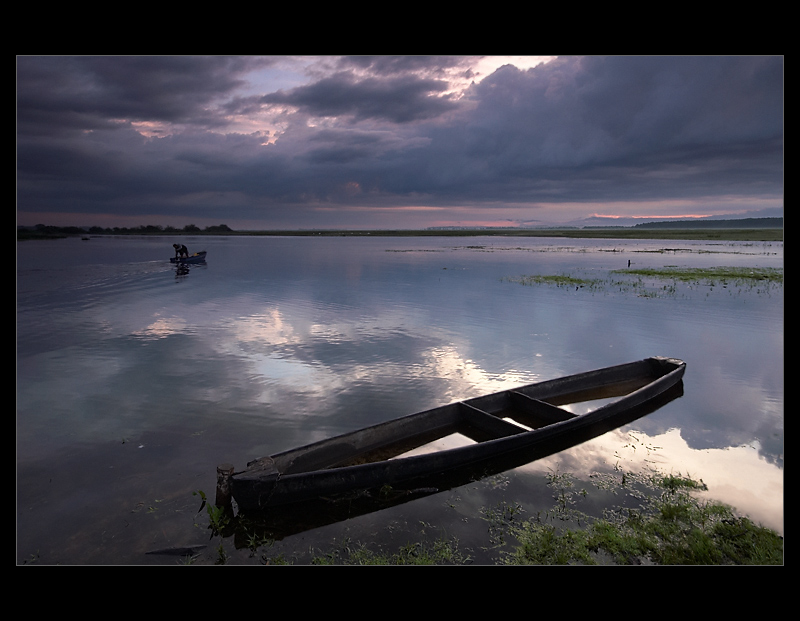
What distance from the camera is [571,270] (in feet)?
168

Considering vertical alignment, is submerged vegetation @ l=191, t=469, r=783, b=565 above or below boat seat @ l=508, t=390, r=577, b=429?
below

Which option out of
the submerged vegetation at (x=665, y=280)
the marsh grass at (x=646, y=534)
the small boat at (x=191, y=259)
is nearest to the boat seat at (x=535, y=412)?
the marsh grass at (x=646, y=534)

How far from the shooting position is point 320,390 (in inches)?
556

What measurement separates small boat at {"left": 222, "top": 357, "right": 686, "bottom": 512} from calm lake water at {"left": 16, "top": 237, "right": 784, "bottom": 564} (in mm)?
483

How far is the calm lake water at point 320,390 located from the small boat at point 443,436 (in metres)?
0.48

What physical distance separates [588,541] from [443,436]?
4.28m

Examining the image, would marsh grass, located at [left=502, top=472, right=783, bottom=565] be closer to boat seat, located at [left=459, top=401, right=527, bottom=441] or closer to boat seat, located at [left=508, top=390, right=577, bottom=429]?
boat seat, located at [left=459, top=401, right=527, bottom=441]

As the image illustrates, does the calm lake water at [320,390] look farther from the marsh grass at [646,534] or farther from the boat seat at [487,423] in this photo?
the boat seat at [487,423]

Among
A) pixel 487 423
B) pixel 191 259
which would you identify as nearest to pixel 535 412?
pixel 487 423

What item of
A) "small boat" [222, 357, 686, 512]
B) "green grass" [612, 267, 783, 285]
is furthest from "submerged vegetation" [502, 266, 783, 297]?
"small boat" [222, 357, 686, 512]

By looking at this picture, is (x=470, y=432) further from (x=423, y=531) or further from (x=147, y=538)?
(x=147, y=538)

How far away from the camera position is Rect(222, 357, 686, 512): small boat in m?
7.64

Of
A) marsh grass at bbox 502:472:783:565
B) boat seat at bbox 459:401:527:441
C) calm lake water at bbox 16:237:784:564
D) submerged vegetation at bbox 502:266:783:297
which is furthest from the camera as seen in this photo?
submerged vegetation at bbox 502:266:783:297
